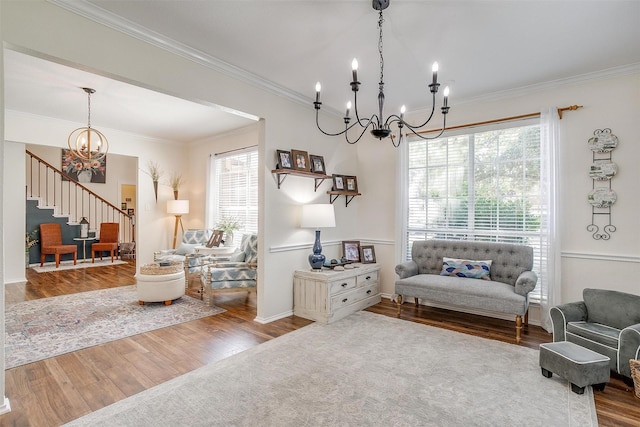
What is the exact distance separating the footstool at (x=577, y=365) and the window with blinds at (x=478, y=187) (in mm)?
1459

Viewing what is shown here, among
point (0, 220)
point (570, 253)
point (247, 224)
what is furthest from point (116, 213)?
point (570, 253)

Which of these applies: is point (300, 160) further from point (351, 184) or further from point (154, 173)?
point (154, 173)

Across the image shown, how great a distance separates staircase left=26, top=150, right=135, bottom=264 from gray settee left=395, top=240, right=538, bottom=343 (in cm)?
823

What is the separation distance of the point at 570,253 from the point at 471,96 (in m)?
2.19

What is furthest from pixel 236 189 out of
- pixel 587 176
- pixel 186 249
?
pixel 587 176

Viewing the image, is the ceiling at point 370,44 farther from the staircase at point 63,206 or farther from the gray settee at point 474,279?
the staircase at point 63,206

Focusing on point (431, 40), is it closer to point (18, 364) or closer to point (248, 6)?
point (248, 6)

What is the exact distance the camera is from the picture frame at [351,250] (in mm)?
4797

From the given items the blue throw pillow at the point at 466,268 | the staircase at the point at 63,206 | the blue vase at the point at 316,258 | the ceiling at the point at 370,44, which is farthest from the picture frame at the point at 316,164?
the staircase at the point at 63,206

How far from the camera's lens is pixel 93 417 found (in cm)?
207

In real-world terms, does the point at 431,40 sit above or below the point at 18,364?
above

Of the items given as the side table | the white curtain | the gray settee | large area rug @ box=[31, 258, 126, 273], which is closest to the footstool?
the gray settee

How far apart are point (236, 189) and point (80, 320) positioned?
3159 mm

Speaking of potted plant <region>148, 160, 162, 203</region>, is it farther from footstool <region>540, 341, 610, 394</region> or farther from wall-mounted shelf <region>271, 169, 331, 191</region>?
footstool <region>540, 341, 610, 394</region>
